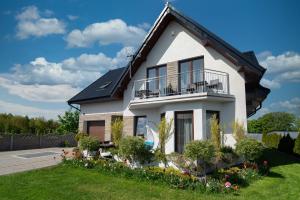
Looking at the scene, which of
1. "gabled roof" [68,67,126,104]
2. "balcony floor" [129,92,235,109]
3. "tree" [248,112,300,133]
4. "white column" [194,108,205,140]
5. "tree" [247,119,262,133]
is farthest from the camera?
"tree" [248,112,300,133]

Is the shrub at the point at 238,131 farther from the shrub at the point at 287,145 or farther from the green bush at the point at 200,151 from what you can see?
the shrub at the point at 287,145

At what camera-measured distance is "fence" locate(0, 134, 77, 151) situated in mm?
23344

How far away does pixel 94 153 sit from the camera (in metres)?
14.8

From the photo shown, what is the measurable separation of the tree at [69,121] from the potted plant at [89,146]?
16.8 meters

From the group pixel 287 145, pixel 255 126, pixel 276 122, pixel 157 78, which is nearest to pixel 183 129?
pixel 157 78

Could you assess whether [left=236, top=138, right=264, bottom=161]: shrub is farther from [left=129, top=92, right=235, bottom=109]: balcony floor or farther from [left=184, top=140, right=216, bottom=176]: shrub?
[left=129, top=92, right=235, bottom=109]: balcony floor

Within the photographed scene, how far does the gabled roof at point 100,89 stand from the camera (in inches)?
802

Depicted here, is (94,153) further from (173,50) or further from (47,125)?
(47,125)

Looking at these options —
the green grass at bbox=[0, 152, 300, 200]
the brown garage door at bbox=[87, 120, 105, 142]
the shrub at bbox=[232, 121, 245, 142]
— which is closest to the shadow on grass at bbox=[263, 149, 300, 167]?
the green grass at bbox=[0, 152, 300, 200]

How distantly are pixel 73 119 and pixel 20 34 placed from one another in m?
17.1

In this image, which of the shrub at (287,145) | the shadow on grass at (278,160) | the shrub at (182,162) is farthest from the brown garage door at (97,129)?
the shrub at (287,145)

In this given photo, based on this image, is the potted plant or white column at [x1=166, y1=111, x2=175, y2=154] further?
the potted plant

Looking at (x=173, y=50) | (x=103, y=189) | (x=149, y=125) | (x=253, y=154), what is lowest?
(x=103, y=189)

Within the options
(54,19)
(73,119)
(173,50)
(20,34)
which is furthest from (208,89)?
(73,119)
